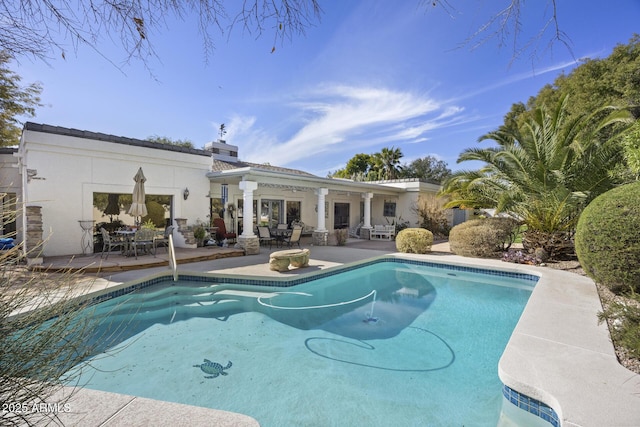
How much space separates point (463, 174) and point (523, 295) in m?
6.49

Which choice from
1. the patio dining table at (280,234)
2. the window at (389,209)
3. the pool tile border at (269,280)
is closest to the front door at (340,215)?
the window at (389,209)

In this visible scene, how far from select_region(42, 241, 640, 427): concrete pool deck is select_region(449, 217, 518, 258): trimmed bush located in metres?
5.03

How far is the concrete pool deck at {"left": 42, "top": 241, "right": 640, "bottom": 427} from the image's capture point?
8.79 feet

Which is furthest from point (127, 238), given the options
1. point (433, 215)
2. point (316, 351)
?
point (433, 215)

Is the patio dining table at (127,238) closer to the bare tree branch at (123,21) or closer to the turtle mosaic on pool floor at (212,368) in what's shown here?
the turtle mosaic on pool floor at (212,368)

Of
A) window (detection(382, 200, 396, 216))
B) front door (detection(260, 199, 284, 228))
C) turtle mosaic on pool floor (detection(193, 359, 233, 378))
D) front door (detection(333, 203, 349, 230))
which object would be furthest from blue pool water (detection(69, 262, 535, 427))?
window (detection(382, 200, 396, 216))

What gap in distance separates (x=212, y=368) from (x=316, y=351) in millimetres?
1733

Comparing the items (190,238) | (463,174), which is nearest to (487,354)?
(463,174)

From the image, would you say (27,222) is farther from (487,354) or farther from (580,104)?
(580,104)

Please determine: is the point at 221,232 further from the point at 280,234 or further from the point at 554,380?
the point at 554,380

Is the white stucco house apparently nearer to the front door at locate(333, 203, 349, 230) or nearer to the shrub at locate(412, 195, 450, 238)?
the front door at locate(333, 203, 349, 230)

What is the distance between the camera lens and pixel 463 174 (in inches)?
533

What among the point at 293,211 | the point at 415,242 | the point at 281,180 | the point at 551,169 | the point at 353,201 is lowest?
the point at 415,242

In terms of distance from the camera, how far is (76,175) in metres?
10.6
